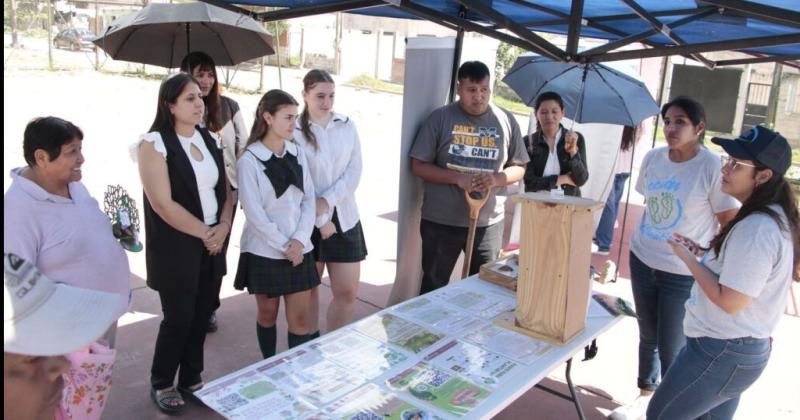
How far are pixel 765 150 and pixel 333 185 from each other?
6.24 ft

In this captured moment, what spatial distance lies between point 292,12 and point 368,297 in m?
2.15

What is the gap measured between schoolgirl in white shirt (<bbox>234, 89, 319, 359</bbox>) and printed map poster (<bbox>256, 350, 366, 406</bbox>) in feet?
2.67

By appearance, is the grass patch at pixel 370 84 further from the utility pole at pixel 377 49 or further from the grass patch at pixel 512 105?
the grass patch at pixel 512 105

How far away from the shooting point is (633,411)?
3043 millimetres

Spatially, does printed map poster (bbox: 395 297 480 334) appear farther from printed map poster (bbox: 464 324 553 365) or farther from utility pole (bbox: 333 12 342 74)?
utility pole (bbox: 333 12 342 74)

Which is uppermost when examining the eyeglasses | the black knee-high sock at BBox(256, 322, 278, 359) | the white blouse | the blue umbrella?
the blue umbrella

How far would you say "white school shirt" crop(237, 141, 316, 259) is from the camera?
269 centimetres

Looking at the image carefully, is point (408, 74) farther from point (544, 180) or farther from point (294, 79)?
point (294, 79)

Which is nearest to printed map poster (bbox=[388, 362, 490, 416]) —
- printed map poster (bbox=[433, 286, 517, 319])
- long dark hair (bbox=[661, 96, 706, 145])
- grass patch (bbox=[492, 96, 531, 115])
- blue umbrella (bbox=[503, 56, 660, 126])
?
printed map poster (bbox=[433, 286, 517, 319])

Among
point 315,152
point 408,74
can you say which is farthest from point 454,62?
point 315,152

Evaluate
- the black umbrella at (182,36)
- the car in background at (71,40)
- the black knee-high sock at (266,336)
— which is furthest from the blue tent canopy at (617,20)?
the car in background at (71,40)

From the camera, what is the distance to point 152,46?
379cm

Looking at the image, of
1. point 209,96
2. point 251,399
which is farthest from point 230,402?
point 209,96

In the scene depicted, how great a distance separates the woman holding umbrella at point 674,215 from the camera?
2727mm
